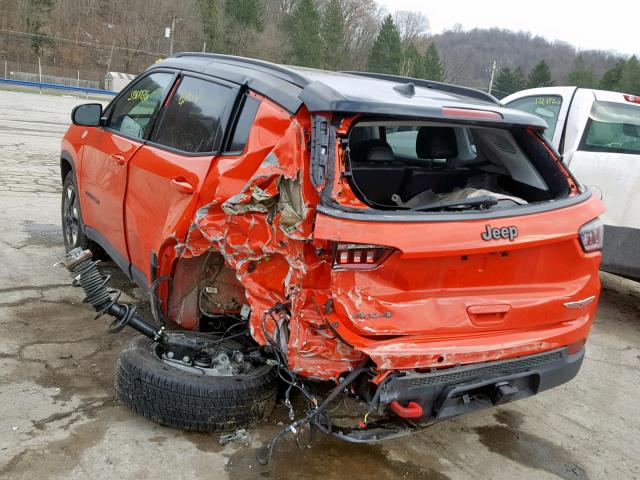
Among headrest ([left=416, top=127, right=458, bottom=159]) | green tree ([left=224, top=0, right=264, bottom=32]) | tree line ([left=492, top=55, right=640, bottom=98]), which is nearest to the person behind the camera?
headrest ([left=416, top=127, right=458, bottom=159])

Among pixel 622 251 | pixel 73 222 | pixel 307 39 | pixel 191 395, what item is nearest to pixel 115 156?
pixel 73 222

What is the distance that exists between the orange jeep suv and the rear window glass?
2300mm

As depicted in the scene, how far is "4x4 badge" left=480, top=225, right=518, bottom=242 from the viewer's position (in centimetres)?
258

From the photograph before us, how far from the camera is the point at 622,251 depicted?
5.09 meters

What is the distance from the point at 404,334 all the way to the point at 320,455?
0.96m

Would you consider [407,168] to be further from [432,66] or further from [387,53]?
[387,53]

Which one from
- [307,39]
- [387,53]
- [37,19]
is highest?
[307,39]

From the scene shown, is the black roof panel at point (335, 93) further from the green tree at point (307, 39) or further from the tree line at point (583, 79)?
the green tree at point (307, 39)

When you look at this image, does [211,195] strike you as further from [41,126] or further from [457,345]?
[41,126]

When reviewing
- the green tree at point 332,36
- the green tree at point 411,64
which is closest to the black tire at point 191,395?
the green tree at point 411,64

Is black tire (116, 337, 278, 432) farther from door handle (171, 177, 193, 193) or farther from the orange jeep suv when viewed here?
door handle (171, 177, 193, 193)

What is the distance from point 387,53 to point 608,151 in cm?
8251

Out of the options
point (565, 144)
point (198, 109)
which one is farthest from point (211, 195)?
point (565, 144)

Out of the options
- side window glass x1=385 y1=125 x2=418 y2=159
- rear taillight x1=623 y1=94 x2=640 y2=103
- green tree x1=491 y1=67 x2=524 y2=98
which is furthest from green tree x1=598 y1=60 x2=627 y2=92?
side window glass x1=385 y1=125 x2=418 y2=159
